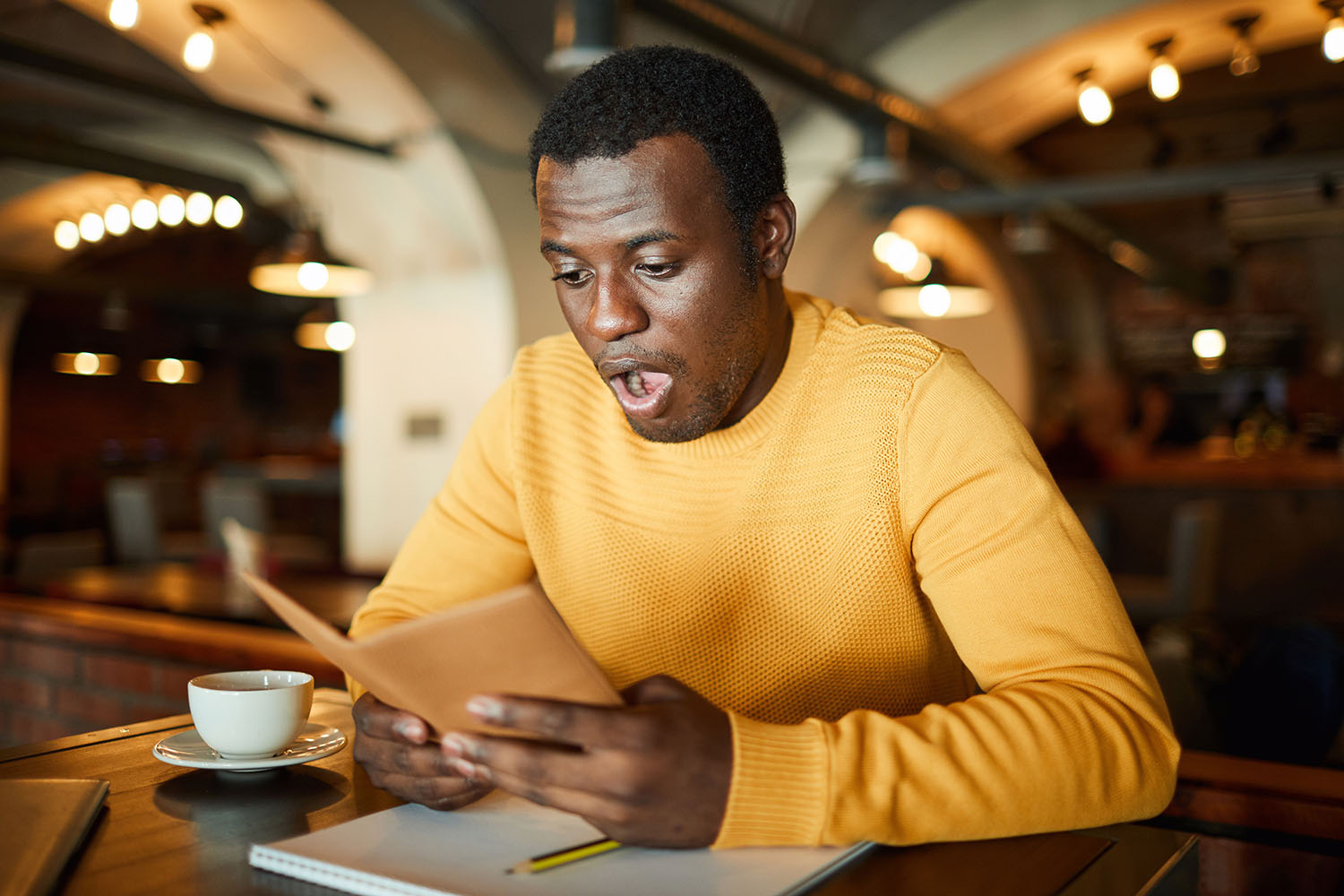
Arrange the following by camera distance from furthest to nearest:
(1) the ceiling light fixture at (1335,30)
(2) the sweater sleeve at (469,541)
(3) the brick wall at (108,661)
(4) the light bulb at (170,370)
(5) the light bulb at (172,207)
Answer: (4) the light bulb at (170,370) < (5) the light bulb at (172,207) < (1) the ceiling light fixture at (1335,30) < (3) the brick wall at (108,661) < (2) the sweater sleeve at (469,541)

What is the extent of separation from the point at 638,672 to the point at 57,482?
482 inches

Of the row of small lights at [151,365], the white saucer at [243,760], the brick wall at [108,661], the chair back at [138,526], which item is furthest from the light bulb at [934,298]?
the row of small lights at [151,365]

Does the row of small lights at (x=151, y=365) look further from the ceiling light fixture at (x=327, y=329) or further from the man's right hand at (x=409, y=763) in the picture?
the man's right hand at (x=409, y=763)

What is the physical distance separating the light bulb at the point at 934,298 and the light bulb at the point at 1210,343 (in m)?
5.80

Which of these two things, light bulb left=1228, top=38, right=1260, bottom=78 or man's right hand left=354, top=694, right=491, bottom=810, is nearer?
man's right hand left=354, top=694, right=491, bottom=810

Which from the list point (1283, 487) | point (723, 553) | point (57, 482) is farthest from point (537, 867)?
point (57, 482)

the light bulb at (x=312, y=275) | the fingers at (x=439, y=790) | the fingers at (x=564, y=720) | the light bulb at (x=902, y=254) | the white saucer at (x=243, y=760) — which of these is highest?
the light bulb at (x=902, y=254)

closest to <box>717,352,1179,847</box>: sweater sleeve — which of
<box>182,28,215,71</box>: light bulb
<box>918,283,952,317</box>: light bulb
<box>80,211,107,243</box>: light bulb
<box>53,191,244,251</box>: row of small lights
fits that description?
<box>182,28,215,71</box>: light bulb

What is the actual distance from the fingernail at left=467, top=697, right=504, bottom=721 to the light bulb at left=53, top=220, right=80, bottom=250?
385 inches

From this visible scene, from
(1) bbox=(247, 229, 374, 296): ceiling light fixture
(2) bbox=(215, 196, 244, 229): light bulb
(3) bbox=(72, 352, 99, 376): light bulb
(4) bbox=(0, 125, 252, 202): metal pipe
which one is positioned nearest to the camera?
(1) bbox=(247, 229, 374, 296): ceiling light fixture

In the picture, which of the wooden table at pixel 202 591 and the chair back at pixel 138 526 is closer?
the wooden table at pixel 202 591

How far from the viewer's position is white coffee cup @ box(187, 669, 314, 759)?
998 mm

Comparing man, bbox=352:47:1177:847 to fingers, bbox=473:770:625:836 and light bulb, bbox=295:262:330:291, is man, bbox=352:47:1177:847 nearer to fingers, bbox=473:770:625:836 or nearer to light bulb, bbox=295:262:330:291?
fingers, bbox=473:770:625:836

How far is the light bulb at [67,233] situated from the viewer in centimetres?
904
